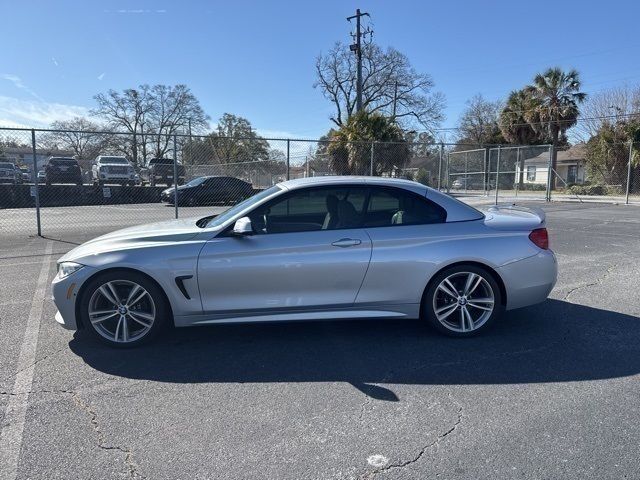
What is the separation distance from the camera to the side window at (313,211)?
14.4 feet

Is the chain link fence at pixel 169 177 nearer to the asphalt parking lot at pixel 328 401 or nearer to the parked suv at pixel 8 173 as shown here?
the parked suv at pixel 8 173

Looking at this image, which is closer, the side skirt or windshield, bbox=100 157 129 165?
the side skirt

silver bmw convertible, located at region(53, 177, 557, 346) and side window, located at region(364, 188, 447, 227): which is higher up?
side window, located at region(364, 188, 447, 227)

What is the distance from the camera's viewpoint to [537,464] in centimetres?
263

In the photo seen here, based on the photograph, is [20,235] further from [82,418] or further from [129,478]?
[129,478]

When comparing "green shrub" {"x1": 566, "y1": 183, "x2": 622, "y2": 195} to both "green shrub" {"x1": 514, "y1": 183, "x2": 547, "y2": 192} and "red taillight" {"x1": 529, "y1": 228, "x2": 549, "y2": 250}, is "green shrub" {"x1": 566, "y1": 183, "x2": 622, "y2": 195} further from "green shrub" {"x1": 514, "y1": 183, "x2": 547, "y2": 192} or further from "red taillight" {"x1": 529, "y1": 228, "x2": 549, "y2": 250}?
"red taillight" {"x1": 529, "y1": 228, "x2": 549, "y2": 250}

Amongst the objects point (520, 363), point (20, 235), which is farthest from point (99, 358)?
point (20, 235)

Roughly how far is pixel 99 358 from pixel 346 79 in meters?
46.2

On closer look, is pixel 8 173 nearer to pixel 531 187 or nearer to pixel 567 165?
pixel 531 187

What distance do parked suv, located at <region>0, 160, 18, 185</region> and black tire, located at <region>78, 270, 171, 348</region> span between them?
14.6 metres

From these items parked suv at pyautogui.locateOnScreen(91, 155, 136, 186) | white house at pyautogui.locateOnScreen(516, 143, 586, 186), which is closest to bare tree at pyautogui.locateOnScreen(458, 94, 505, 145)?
white house at pyautogui.locateOnScreen(516, 143, 586, 186)

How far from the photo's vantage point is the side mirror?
4.05 metres

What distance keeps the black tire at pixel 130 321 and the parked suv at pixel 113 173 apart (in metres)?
19.2

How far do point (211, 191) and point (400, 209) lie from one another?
1456 centimetres
